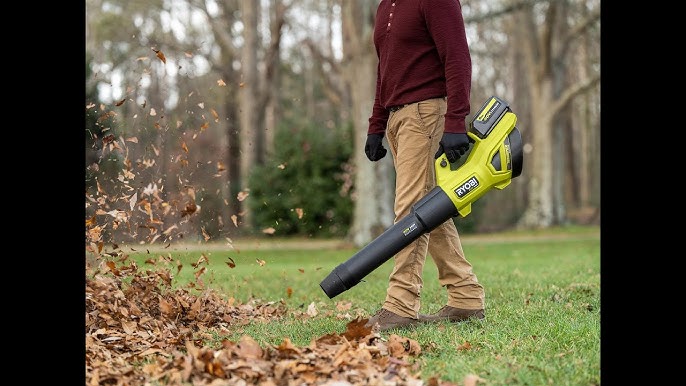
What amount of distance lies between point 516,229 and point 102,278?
17.2 meters

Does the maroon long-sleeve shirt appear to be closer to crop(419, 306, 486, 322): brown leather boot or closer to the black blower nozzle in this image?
the black blower nozzle

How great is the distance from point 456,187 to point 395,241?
460mm

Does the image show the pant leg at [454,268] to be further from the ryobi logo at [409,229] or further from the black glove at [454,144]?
the black glove at [454,144]

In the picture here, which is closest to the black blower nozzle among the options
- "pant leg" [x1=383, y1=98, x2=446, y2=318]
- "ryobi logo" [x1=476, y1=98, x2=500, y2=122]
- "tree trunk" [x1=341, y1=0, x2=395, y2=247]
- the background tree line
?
"pant leg" [x1=383, y1=98, x2=446, y2=318]

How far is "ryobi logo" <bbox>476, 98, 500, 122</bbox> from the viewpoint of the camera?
4198 millimetres

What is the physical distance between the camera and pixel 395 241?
4121mm

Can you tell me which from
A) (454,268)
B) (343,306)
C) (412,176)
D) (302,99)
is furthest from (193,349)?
(302,99)

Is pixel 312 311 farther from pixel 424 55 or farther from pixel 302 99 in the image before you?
pixel 302 99

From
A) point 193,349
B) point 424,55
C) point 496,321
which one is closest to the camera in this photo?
point 193,349

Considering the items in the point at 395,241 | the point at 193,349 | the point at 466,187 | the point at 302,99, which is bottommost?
the point at 193,349

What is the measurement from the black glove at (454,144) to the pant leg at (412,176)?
0.91 ft

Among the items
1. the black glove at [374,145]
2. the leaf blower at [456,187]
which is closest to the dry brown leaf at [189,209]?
the black glove at [374,145]
